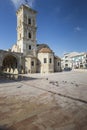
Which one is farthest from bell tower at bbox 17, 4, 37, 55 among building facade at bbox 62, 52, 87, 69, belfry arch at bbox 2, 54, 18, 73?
building facade at bbox 62, 52, 87, 69

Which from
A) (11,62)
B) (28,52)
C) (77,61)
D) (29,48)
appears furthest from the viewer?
(77,61)

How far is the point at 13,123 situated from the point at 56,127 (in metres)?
1.34

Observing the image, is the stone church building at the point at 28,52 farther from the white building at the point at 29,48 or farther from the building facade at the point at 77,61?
the building facade at the point at 77,61

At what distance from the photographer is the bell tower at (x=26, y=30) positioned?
31.6m

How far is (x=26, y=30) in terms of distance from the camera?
32.5 m

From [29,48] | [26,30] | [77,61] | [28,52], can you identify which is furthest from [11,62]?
[77,61]

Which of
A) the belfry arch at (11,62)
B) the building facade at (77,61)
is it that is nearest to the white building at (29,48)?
the belfry arch at (11,62)

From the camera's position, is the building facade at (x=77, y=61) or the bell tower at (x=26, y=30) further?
the building facade at (x=77, y=61)

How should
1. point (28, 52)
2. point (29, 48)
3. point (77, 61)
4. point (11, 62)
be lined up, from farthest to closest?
point (77, 61), point (11, 62), point (29, 48), point (28, 52)

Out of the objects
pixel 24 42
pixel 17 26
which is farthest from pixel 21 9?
pixel 24 42

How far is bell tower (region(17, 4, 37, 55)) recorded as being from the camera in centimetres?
3157

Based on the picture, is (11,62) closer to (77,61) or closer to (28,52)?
(28,52)

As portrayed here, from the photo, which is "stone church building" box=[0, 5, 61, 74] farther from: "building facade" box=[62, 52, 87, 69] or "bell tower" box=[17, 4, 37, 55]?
"building facade" box=[62, 52, 87, 69]

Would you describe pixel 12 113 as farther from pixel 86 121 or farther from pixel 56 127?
pixel 86 121
